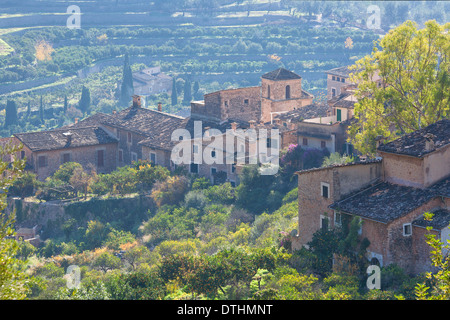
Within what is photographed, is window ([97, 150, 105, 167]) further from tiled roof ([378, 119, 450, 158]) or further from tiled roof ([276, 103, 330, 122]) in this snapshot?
tiled roof ([378, 119, 450, 158])

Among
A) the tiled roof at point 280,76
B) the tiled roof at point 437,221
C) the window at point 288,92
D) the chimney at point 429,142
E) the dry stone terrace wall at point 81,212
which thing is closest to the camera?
the tiled roof at point 437,221

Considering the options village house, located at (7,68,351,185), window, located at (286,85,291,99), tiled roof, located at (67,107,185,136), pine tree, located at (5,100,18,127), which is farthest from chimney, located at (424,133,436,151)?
pine tree, located at (5,100,18,127)

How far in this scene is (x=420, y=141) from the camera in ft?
79.2

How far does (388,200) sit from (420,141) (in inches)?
107

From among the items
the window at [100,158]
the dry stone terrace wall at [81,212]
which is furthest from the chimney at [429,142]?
the window at [100,158]

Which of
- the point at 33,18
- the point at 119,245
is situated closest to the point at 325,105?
the point at 119,245

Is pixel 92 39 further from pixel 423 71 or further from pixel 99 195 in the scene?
pixel 423 71

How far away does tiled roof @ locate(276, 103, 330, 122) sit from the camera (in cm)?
4581

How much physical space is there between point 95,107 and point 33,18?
36003 mm

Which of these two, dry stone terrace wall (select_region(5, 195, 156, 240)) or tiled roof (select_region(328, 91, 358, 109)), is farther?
dry stone terrace wall (select_region(5, 195, 156, 240))

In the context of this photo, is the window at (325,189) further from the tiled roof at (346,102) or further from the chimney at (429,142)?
the tiled roof at (346,102)

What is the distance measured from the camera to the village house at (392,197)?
2167 centimetres

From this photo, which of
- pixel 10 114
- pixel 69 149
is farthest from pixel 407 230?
pixel 10 114

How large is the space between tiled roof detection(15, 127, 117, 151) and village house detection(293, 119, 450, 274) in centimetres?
2498
